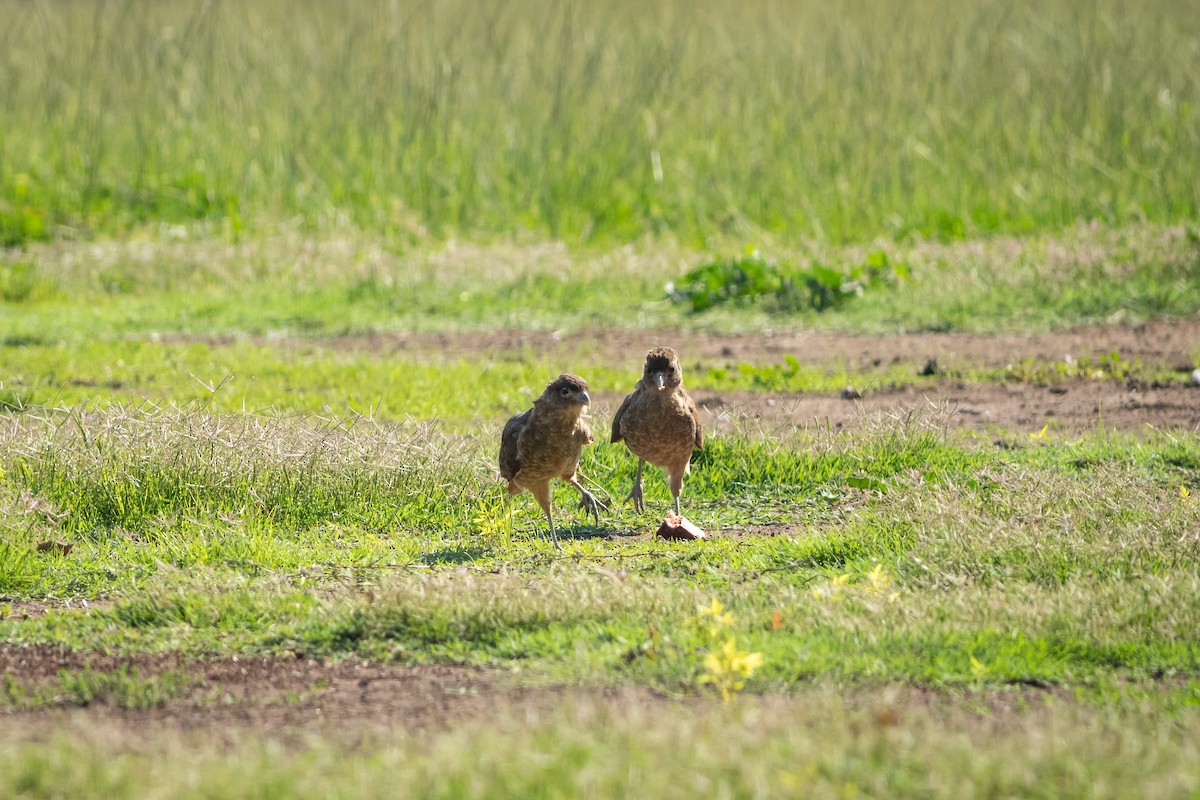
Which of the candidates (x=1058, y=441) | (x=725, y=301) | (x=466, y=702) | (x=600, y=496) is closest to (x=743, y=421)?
(x=600, y=496)

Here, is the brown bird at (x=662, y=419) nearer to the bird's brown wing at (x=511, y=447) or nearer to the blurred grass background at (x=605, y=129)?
the bird's brown wing at (x=511, y=447)

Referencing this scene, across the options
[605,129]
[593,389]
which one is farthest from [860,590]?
[605,129]

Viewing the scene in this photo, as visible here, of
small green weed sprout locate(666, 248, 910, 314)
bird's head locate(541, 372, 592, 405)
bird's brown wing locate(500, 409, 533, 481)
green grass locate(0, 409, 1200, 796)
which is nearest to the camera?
green grass locate(0, 409, 1200, 796)

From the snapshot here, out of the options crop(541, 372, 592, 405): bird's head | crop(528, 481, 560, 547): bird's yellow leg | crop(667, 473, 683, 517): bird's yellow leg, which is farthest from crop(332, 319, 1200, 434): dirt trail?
crop(541, 372, 592, 405): bird's head

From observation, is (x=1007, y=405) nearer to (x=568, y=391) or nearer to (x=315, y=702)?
(x=568, y=391)

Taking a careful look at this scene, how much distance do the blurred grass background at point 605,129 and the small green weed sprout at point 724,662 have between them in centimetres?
969

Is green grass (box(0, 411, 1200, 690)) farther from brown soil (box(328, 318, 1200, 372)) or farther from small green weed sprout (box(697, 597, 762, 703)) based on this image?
brown soil (box(328, 318, 1200, 372))

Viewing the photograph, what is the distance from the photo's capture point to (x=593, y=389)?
9.27 meters

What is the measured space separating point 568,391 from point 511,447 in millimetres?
381

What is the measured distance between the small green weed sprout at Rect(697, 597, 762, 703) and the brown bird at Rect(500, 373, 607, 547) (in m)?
1.55

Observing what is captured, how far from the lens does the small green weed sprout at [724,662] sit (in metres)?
4.17

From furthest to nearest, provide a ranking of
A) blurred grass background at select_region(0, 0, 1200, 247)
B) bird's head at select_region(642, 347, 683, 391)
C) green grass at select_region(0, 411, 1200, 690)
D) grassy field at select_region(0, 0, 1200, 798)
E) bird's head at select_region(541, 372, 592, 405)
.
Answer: blurred grass background at select_region(0, 0, 1200, 247)
bird's head at select_region(642, 347, 683, 391)
bird's head at select_region(541, 372, 592, 405)
green grass at select_region(0, 411, 1200, 690)
grassy field at select_region(0, 0, 1200, 798)

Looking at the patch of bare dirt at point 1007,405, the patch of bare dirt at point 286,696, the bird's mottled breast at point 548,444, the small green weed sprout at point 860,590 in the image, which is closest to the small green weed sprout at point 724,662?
the patch of bare dirt at point 286,696

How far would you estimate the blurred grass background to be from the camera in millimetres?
14492
